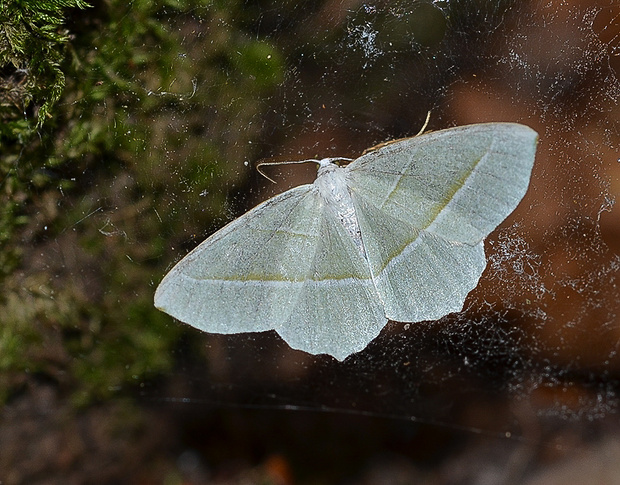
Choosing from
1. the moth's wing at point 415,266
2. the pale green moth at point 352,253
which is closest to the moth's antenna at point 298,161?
the pale green moth at point 352,253

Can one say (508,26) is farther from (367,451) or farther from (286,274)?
(367,451)

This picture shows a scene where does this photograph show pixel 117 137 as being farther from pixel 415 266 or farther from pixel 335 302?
pixel 415 266

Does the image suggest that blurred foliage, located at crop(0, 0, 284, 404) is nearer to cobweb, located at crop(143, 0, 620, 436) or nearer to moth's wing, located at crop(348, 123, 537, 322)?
cobweb, located at crop(143, 0, 620, 436)

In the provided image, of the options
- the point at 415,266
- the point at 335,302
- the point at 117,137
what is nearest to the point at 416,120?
the point at 415,266

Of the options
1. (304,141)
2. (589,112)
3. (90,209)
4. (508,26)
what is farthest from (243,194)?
(589,112)

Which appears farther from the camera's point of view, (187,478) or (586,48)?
(187,478)

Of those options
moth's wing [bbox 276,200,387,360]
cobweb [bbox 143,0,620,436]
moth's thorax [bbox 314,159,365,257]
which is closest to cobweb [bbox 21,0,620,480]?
cobweb [bbox 143,0,620,436]
